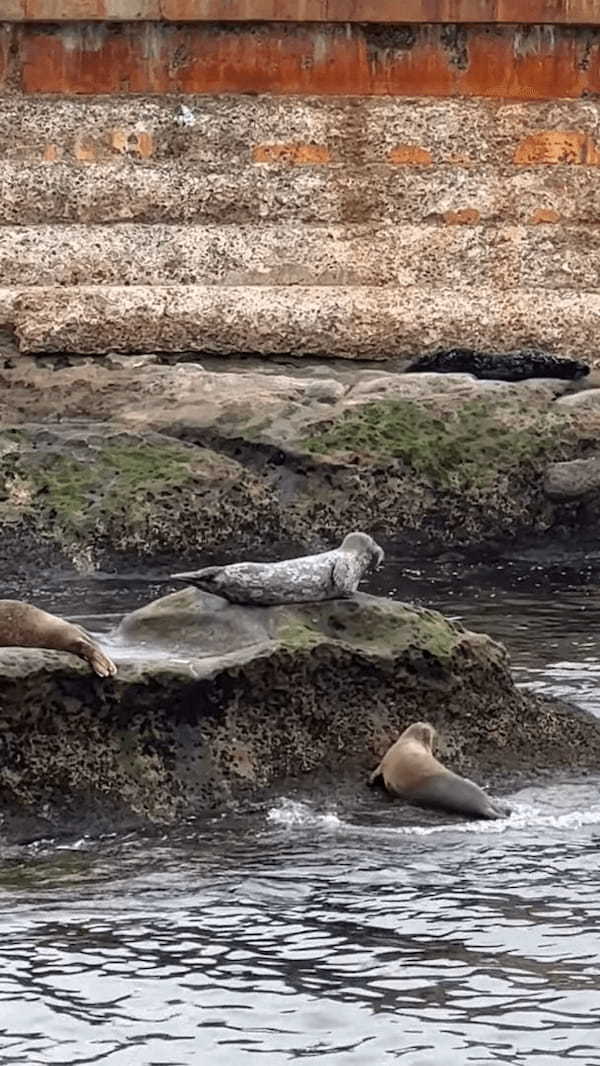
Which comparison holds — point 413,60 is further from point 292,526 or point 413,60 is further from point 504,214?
point 292,526

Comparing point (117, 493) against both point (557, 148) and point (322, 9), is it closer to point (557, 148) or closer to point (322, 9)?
point (322, 9)

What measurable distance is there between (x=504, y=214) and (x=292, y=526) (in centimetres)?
314

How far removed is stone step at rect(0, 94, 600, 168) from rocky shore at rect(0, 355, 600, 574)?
165 cm

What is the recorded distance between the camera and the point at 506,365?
15609 mm

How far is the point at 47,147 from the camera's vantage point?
52.9ft

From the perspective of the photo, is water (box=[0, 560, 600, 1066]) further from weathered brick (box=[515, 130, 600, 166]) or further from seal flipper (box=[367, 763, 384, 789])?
weathered brick (box=[515, 130, 600, 166])

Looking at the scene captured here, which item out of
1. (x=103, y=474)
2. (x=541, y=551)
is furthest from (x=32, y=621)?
(x=541, y=551)

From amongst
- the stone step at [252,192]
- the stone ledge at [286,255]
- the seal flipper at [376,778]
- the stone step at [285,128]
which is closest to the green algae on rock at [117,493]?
the stone ledge at [286,255]

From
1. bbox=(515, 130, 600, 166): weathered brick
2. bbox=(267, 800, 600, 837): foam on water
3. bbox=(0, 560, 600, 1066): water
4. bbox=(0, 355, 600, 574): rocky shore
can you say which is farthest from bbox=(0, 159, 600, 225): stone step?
bbox=(267, 800, 600, 837): foam on water

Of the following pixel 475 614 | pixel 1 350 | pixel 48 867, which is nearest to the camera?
pixel 48 867

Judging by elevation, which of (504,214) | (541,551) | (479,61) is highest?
(479,61)

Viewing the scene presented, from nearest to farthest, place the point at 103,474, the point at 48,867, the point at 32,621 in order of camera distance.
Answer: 1. the point at 48,867
2. the point at 32,621
3. the point at 103,474

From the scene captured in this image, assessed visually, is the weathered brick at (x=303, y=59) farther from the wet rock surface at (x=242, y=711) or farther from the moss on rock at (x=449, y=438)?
the wet rock surface at (x=242, y=711)

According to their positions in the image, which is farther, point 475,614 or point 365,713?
point 475,614
